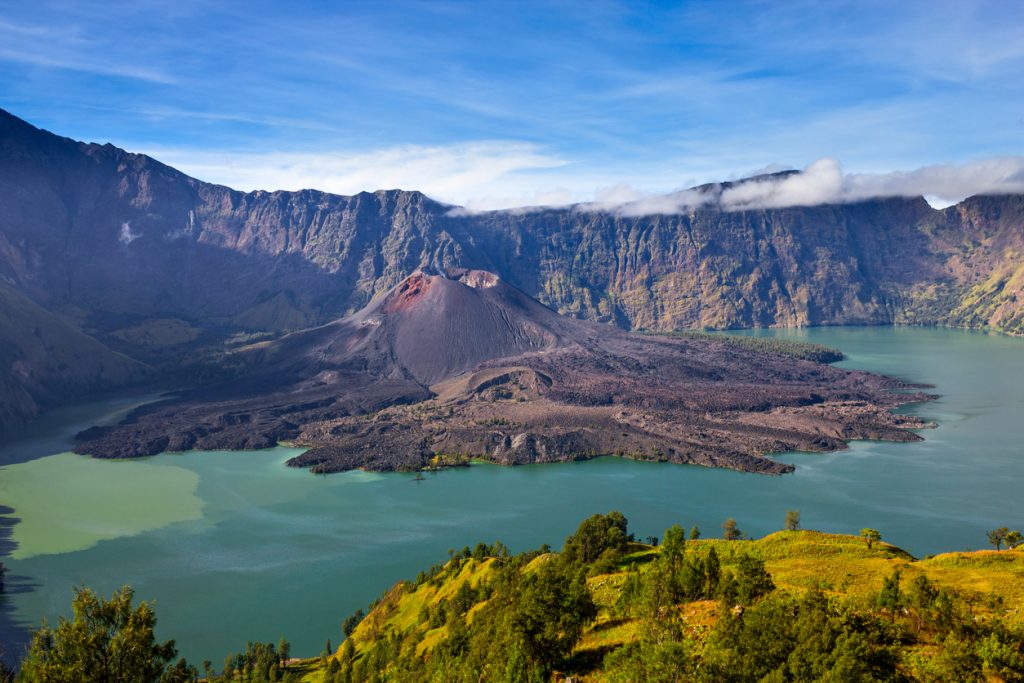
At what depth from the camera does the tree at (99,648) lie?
68.3 feet

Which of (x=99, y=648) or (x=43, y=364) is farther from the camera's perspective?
(x=43, y=364)

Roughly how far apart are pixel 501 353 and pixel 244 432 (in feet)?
165

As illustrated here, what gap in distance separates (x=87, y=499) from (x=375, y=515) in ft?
99.5

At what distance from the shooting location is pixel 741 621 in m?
22.1

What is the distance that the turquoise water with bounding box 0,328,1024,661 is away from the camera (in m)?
52.4

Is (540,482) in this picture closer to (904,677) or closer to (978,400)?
(904,677)

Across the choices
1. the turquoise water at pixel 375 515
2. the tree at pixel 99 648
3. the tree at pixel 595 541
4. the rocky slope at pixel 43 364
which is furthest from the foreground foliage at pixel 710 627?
the rocky slope at pixel 43 364

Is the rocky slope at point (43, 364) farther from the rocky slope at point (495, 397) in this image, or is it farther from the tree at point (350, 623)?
the tree at point (350, 623)

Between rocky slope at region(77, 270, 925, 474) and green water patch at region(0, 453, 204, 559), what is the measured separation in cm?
667

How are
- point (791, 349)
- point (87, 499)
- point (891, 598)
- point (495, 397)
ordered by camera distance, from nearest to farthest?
point (891, 598) < point (87, 499) < point (495, 397) < point (791, 349)

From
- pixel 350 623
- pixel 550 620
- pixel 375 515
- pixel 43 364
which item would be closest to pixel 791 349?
pixel 375 515

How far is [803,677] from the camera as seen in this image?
725 inches

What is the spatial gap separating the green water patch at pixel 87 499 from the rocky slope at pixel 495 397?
263 inches

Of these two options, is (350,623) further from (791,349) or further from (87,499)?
(791,349)
